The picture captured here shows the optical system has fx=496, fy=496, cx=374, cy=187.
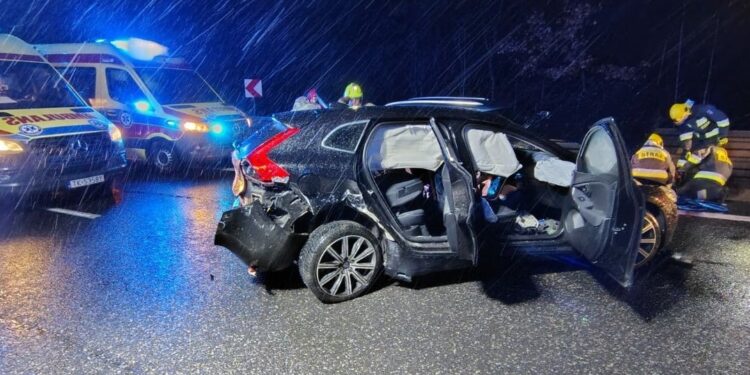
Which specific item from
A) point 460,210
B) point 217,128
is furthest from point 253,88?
point 460,210

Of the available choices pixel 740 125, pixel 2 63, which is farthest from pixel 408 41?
pixel 2 63

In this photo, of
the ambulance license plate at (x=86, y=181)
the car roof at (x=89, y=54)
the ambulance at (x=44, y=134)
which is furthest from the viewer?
the car roof at (x=89, y=54)

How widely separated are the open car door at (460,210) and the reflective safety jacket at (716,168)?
4.82 meters

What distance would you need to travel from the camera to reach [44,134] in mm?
5973

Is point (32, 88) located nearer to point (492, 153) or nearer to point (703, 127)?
point (492, 153)

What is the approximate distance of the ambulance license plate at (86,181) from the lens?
619 centimetres

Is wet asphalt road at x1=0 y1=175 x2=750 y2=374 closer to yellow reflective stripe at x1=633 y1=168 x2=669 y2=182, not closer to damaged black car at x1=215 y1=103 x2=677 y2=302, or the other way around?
damaged black car at x1=215 y1=103 x2=677 y2=302

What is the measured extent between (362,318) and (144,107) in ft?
22.6

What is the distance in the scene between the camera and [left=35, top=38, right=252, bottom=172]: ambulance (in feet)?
27.8

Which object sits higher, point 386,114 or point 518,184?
point 386,114

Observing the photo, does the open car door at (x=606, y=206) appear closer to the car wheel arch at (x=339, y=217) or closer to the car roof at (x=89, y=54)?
the car wheel arch at (x=339, y=217)

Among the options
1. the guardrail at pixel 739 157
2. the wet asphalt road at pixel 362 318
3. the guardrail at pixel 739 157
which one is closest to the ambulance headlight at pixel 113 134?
the wet asphalt road at pixel 362 318

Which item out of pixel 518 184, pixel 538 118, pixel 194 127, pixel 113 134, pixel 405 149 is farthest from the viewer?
pixel 194 127

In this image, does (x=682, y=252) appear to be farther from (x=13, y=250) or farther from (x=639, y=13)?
(x=639, y=13)
